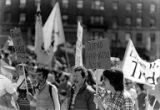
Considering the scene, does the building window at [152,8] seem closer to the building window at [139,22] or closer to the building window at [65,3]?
the building window at [139,22]

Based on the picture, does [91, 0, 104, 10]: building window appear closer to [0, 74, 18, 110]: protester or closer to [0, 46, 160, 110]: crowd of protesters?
[0, 46, 160, 110]: crowd of protesters

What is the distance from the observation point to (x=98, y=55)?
7902mm

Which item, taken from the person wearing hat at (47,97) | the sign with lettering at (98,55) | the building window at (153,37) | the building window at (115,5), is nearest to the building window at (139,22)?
the building window at (153,37)

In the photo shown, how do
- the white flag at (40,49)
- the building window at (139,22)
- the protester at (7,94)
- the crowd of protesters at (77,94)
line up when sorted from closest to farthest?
the crowd of protesters at (77,94)
the protester at (7,94)
the white flag at (40,49)
the building window at (139,22)

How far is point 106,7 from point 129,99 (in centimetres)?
8105

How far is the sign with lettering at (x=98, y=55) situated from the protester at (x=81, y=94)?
21cm

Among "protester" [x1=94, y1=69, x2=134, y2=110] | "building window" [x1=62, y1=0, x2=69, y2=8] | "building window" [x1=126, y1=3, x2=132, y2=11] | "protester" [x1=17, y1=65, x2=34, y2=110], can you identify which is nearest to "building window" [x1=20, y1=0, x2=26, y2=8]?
"building window" [x1=62, y1=0, x2=69, y2=8]

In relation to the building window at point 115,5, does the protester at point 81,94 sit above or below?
above

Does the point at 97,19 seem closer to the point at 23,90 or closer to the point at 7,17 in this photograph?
the point at 7,17

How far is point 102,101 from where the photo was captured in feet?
21.2

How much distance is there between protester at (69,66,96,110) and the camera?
755 cm

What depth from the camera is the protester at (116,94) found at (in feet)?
19.7

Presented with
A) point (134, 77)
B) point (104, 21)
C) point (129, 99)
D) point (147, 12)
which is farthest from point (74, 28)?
point (129, 99)

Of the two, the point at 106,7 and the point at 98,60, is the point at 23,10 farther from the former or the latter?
the point at 98,60
